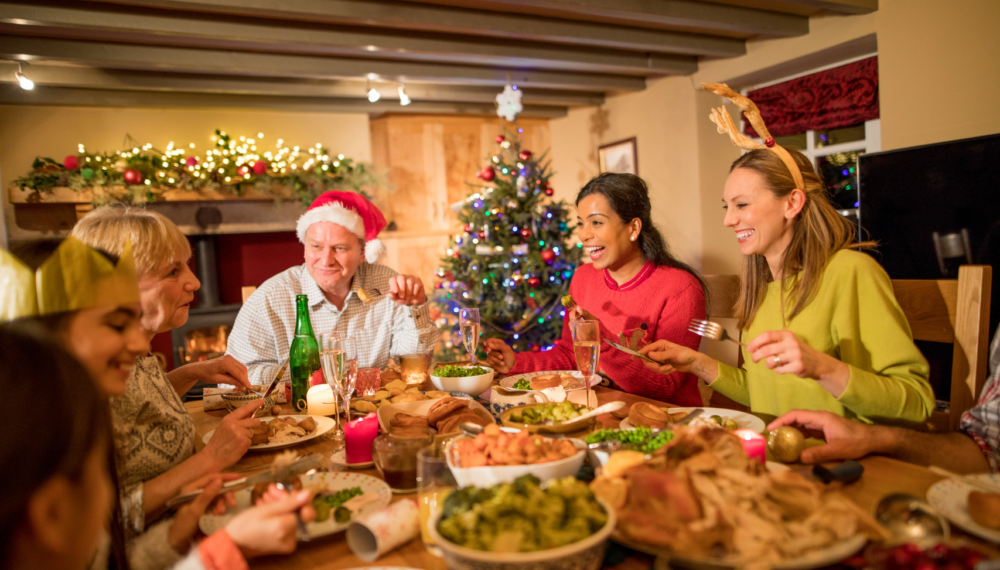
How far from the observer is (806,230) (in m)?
1.62

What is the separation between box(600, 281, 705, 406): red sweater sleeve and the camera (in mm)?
2023

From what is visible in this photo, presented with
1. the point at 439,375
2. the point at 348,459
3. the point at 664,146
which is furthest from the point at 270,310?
the point at 664,146

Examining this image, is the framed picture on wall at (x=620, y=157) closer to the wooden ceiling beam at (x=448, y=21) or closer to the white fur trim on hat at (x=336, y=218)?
the wooden ceiling beam at (x=448, y=21)

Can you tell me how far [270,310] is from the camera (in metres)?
2.50

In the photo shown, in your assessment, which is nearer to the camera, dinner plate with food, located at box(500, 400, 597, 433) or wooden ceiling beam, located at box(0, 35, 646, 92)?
dinner plate with food, located at box(500, 400, 597, 433)

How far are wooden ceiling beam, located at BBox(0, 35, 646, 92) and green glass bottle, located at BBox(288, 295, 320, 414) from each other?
10.2ft

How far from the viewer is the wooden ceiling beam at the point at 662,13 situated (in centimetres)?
364

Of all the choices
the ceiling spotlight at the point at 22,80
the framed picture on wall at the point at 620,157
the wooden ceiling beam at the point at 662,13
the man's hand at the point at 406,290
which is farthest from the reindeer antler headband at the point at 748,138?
the ceiling spotlight at the point at 22,80

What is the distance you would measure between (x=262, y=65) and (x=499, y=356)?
3.40 meters

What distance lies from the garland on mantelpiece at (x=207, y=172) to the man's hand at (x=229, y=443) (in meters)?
4.36

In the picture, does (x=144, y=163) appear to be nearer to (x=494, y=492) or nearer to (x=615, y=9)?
(x=615, y=9)

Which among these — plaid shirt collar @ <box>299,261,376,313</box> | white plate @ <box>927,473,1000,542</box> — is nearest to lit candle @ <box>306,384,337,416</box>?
plaid shirt collar @ <box>299,261,376,313</box>

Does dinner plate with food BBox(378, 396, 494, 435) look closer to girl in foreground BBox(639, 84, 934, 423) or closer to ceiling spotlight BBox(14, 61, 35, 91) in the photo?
girl in foreground BBox(639, 84, 934, 423)

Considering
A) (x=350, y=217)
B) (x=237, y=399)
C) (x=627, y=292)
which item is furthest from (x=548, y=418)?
(x=350, y=217)
